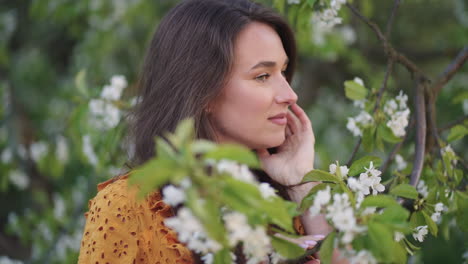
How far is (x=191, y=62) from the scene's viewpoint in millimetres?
1682

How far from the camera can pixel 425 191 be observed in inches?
67.5

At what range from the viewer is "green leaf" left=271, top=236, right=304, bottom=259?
0.98m

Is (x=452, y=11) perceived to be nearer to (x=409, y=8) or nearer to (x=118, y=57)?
(x=409, y=8)

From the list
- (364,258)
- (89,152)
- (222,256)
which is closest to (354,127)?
(364,258)

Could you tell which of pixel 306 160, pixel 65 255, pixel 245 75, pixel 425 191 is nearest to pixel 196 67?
pixel 245 75

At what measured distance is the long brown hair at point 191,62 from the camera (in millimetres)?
1645

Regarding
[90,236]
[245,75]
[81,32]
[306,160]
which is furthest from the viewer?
[81,32]

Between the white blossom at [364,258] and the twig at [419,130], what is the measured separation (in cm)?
68

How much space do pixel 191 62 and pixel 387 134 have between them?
2.17ft

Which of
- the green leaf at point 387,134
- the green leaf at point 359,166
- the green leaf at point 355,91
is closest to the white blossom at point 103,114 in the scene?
the green leaf at point 355,91

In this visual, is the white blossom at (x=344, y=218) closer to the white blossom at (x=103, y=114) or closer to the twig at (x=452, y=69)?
the twig at (x=452, y=69)

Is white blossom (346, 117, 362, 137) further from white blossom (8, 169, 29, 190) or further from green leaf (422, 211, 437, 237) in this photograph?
white blossom (8, 169, 29, 190)

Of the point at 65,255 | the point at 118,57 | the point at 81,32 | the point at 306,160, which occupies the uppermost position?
the point at 306,160

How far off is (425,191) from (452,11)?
3.51 metres
